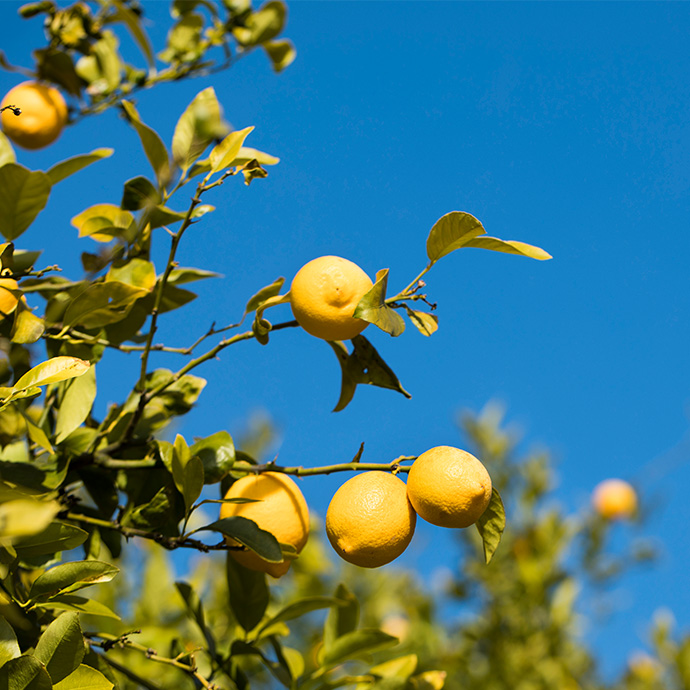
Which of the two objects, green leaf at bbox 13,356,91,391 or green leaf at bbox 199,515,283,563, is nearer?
green leaf at bbox 13,356,91,391

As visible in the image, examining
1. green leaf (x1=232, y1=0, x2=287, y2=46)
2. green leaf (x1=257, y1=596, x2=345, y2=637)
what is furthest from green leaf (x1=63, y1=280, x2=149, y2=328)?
green leaf (x1=232, y1=0, x2=287, y2=46)

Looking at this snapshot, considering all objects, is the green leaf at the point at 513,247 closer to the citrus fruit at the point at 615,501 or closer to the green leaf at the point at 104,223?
the green leaf at the point at 104,223

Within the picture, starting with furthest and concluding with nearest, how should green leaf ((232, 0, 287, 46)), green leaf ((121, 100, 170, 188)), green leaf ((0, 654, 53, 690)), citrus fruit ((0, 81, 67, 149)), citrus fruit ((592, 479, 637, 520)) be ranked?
citrus fruit ((592, 479, 637, 520)), green leaf ((232, 0, 287, 46)), citrus fruit ((0, 81, 67, 149)), green leaf ((121, 100, 170, 188)), green leaf ((0, 654, 53, 690))

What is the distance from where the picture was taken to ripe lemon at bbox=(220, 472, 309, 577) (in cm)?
99

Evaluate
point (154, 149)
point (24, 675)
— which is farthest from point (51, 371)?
point (154, 149)

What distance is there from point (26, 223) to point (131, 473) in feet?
1.35

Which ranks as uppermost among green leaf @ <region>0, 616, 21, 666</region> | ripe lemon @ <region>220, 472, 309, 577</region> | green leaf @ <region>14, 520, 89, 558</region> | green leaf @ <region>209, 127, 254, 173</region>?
green leaf @ <region>209, 127, 254, 173</region>

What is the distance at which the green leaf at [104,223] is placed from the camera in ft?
3.72

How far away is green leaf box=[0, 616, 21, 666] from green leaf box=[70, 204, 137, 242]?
629 mm

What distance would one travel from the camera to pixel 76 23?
178cm

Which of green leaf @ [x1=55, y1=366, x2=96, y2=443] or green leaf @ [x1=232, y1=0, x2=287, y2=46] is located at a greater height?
green leaf @ [x1=232, y1=0, x2=287, y2=46]

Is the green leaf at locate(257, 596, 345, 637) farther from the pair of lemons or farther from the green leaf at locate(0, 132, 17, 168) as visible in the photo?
the green leaf at locate(0, 132, 17, 168)

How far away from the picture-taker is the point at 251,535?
88cm

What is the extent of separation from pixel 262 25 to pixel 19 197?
1280 mm
